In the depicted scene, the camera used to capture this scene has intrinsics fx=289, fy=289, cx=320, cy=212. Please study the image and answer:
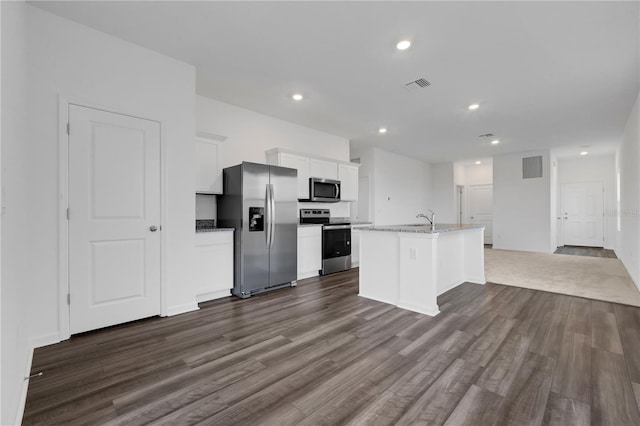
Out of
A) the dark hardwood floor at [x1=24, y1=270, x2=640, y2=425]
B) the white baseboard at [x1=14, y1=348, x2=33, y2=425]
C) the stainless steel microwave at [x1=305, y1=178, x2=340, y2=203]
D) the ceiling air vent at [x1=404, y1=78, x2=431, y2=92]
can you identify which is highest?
the ceiling air vent at [x1=404, y1=78, x2=431, y2=92]

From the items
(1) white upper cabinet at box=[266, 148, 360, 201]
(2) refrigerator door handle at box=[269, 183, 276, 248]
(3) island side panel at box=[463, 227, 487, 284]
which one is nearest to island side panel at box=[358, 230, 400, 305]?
(2) refrigerator door handle at box=[269, 183, 276, 248]

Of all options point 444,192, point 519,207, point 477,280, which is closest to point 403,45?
point 477,280

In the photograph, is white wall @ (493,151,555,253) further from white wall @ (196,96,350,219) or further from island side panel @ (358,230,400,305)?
island side panel @ (358,230,400,305)

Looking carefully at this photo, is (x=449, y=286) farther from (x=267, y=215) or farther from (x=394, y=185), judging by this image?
(x=394, y=185)

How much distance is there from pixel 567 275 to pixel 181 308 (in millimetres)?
6012

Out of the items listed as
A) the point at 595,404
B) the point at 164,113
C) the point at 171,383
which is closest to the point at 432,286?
the point at 595,404

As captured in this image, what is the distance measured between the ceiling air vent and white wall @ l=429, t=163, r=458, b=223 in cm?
641

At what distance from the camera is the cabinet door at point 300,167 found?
191 inches

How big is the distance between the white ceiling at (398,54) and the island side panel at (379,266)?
198cm

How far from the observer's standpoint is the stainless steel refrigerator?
378cm

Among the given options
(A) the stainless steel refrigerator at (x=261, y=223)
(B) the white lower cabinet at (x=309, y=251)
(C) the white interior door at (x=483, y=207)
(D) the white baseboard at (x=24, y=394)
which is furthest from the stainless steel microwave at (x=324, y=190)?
(C) the white interior door at (x=483, y=207)

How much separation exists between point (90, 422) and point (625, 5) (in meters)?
4.64

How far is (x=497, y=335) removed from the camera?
2.58 meters

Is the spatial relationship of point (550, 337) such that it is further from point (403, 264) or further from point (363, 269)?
point (363, 269)
